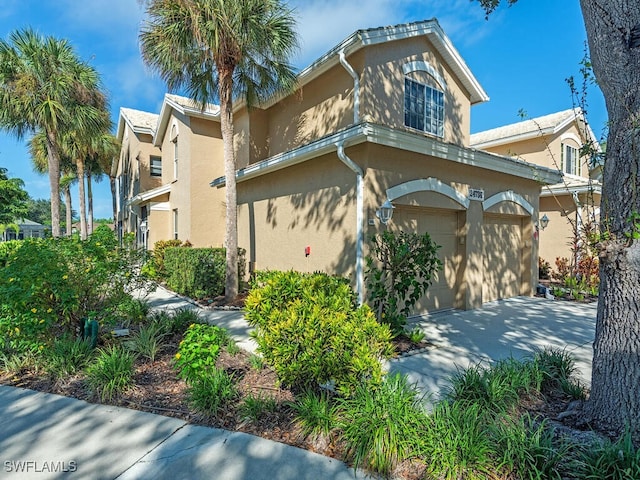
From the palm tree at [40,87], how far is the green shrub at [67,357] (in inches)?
526

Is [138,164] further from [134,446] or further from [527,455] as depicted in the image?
[527,455]

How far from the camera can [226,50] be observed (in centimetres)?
872

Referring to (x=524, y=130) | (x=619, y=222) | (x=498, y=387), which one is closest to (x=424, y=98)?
(x=619, y=222)

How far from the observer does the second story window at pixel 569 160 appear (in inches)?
639

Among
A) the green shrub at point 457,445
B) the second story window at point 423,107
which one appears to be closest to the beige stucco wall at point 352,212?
the second story window at point 423,107

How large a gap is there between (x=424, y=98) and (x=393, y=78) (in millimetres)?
1353

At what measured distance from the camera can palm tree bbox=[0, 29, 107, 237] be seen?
13.9 metres

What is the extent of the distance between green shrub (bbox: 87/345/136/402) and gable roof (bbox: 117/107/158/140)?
17663mm

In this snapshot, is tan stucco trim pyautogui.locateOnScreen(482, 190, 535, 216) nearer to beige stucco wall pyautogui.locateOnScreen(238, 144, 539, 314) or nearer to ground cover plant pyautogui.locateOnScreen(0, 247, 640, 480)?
beige stucco wall pyautogui.locateOnScreen(238, 144, 539, 314)

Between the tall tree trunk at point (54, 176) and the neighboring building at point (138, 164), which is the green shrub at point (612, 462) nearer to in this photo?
the neighboring building at point (138, 164)

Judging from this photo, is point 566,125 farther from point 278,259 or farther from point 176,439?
point 176,439

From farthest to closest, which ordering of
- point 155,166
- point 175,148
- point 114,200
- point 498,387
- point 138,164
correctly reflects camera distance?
point 114,200, point 155,166, point 138,164, point 175,148, point 498,387

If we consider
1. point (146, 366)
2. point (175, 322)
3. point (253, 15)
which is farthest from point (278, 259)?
point (253, 15)

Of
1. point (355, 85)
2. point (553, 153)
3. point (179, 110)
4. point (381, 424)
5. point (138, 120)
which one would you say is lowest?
point (381, 424)
